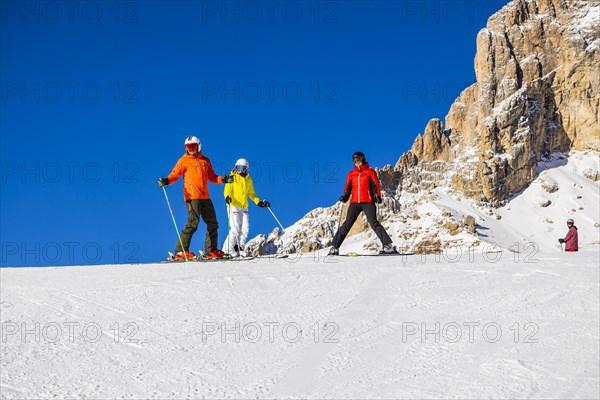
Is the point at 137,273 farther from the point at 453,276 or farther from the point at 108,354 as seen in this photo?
the point at 453,276

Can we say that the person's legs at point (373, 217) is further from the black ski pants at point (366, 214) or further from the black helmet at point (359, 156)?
the black helmet at point (359, 156)

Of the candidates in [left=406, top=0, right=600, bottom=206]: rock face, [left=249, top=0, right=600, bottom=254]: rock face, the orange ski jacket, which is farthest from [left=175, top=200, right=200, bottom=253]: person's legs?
[left=406, top=0, right=600, bottom=206]: rock face

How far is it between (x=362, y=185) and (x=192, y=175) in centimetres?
351

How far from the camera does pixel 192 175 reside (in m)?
11.3

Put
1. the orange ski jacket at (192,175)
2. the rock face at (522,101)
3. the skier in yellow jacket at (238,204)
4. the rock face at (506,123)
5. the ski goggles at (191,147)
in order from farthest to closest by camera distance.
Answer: the rock face at (522,101) < the rock face at (506,123) < the skier in yellow jacket at (238,204) < the ski goggles at (191,147) < the orange ski jacket at (192,175)

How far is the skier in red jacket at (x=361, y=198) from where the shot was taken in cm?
1206

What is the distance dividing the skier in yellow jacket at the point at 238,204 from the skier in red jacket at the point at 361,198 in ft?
5.73

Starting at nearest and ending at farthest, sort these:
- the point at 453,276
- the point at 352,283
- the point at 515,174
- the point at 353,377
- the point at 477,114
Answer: the point at 353,377
the point at 352,283
the point at 453,276
the point at 515,174
the point at 477,114

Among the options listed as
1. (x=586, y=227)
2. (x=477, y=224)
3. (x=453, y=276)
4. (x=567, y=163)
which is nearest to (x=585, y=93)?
(x=567, y=163)

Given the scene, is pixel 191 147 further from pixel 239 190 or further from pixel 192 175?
pixel 239 190

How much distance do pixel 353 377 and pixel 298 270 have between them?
3.94 meters

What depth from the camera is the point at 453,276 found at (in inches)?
302

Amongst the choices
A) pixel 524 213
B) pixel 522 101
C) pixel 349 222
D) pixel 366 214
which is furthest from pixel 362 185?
pixel 522 101

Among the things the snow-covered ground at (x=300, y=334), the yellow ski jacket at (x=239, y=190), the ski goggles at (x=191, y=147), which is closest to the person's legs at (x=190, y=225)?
the ski goggles at (x=191, y=147)
